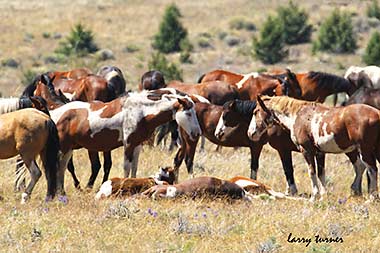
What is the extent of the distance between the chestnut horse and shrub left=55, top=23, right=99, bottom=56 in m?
34.6

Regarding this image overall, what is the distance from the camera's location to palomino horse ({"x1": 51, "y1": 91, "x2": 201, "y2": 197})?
11656 mm

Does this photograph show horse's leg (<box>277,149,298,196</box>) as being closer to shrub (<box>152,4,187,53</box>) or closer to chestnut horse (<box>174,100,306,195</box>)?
chestnut horse (<box>174,100,306,195</box>)

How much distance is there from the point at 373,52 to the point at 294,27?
10.1 metres

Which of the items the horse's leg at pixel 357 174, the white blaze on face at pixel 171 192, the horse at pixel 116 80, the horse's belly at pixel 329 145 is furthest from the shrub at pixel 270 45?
the white blaze on face at pixel 171 192

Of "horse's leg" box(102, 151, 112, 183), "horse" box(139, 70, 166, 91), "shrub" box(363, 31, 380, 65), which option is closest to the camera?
"horse's leg" box(102, 151, 112, 183)

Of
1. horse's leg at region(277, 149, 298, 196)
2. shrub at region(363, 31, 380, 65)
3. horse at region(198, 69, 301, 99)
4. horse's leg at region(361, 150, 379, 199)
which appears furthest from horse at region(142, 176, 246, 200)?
shrub at region(363, 31, 380, 65)

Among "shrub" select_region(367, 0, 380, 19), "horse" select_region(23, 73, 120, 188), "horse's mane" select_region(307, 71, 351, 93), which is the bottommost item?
"shrub" select_region(367, 0, 380, 19)

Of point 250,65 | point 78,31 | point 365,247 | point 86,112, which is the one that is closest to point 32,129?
point 86,112

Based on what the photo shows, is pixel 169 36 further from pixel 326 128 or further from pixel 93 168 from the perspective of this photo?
pixel 326 128

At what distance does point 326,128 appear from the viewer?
10.7 metres

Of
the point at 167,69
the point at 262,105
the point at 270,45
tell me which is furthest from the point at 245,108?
the point at 270,45

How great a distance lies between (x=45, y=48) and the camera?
166 feet

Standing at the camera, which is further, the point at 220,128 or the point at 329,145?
the point at 220,128

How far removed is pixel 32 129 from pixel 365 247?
14.4 ft
